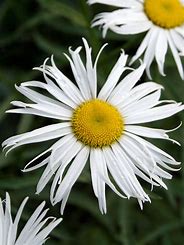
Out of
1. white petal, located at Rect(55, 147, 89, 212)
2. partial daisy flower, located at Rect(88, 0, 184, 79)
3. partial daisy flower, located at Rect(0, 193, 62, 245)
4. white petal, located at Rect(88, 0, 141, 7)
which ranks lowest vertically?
partial daisy flower, located at Rect(0, 193, 62, 245)

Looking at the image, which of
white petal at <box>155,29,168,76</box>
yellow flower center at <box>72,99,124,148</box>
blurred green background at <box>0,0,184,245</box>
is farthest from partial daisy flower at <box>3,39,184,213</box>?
blurred green background at <box>0,0,184,245</box>

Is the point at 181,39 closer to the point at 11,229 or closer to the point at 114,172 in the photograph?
the point at 114,172

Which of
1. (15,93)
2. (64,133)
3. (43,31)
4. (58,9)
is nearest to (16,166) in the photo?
(15,93)

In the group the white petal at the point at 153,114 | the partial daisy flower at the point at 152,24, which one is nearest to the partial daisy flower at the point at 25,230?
the white petal at the point at 153,114

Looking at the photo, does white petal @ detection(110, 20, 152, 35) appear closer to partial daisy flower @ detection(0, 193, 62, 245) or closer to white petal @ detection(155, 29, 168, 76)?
white petal @ detection(155, 29, 168, 76)

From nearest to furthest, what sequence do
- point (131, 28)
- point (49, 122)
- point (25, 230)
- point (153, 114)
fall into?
point (25, 230) < point (153, 114) < point (131, 28) < point (49, 122)

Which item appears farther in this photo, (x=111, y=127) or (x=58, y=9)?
(x=58, y=9)

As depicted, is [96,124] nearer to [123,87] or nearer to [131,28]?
[123,87]

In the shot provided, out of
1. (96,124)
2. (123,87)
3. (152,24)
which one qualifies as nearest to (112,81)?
(123,87)
